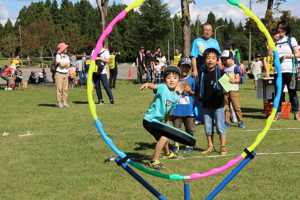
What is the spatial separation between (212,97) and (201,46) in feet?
6.03

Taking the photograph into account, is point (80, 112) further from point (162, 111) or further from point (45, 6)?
point (45, 6)

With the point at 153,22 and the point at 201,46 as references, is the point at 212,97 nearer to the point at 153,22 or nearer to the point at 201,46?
the point at 201,46

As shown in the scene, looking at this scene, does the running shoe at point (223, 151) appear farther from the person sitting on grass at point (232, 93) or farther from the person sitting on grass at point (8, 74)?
the person sitting on grass at point (8, 74)

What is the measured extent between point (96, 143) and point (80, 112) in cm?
423

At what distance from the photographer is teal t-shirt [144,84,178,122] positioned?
4664mm

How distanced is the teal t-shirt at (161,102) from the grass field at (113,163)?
2.87 ft

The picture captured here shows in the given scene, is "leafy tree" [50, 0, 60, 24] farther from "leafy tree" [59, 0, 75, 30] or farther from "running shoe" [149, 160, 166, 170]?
"running shoe" [149, 160, 166, 170]

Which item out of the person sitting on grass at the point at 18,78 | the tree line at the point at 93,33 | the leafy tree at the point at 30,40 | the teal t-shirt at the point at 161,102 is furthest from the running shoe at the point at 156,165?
the leafy tree at the point at 30,40

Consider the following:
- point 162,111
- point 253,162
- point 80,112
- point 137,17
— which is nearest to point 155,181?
point 162,111

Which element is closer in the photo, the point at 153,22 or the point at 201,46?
the point at 201,46

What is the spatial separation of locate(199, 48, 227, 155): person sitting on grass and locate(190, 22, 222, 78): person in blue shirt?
137 cm

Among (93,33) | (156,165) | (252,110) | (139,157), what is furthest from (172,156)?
(93,33)

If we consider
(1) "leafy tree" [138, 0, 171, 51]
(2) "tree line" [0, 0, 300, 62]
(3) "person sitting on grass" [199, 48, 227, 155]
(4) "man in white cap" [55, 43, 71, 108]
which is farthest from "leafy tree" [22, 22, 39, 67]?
(3) "person sitting on grass" [199, 48, 227, 155]

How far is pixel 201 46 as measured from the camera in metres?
7.20
